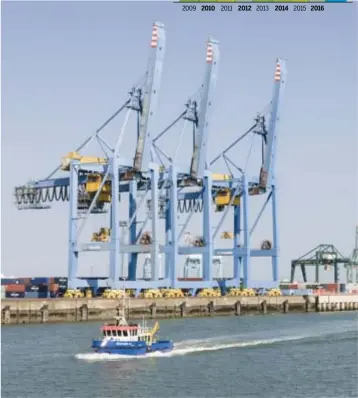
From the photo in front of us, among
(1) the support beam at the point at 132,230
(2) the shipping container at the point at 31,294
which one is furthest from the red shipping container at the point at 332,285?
(2) the shipping container at the point at 31,294

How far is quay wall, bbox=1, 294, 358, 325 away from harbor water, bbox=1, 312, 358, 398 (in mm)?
4841

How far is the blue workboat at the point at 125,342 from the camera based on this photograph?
181ft

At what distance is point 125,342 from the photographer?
55469mm

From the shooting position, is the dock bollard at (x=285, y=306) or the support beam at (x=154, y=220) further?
the dock bollard at (x=285, y=306)

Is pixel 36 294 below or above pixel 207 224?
below

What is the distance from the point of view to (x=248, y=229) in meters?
111

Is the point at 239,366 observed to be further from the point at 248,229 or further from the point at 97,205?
the point at 248,229

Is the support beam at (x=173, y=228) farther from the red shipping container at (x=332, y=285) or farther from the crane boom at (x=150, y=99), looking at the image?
the red shipping container at (x=332, y=285)

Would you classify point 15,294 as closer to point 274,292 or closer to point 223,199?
point 223,199

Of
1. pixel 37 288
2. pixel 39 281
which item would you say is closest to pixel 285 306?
pixel 39 281

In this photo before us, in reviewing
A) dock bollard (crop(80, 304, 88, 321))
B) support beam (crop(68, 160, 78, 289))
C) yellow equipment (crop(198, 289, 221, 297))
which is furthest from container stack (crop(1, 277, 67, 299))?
dock bollard (crop(80, 304, 88, 321))

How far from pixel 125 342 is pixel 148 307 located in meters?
36.1

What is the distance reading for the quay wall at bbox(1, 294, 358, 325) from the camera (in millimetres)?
81250

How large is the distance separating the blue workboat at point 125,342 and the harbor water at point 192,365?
49cm
